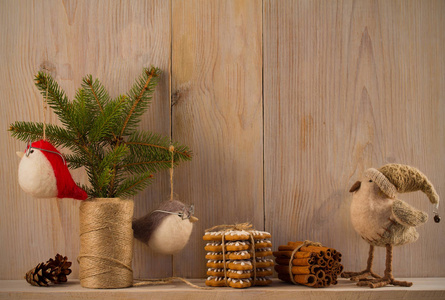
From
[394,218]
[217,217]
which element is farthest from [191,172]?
[394,218]

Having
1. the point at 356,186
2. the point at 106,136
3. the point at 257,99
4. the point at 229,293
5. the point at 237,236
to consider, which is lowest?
the point at 229,293

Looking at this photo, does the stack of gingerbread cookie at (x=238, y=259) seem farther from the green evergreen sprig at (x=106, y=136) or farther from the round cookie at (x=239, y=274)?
the green evergreen sprig at (x=106, y=136)

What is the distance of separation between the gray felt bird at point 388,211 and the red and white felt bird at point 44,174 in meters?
0.68

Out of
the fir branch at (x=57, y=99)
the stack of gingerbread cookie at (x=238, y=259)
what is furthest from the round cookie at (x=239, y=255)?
the fir branch at (x=57, y=99)

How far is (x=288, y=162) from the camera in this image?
4.06 feet

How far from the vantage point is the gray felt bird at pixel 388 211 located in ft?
3.43

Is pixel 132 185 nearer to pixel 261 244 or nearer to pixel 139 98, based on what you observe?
Result: pixel 139 98

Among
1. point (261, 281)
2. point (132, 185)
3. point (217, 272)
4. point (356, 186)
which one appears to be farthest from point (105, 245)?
point (356, 186)

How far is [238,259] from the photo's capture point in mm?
1011

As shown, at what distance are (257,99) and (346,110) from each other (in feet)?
0.80

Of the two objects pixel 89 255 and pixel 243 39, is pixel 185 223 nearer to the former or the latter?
pixel 89 255

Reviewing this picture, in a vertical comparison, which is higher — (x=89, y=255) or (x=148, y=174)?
(x=148, y=174)

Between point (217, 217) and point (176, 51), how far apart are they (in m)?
0.46

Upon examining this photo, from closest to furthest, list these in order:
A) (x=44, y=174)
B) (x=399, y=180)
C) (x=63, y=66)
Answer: (x=44, y=174) < (x=399, y=180) < (x=63, y=66)
